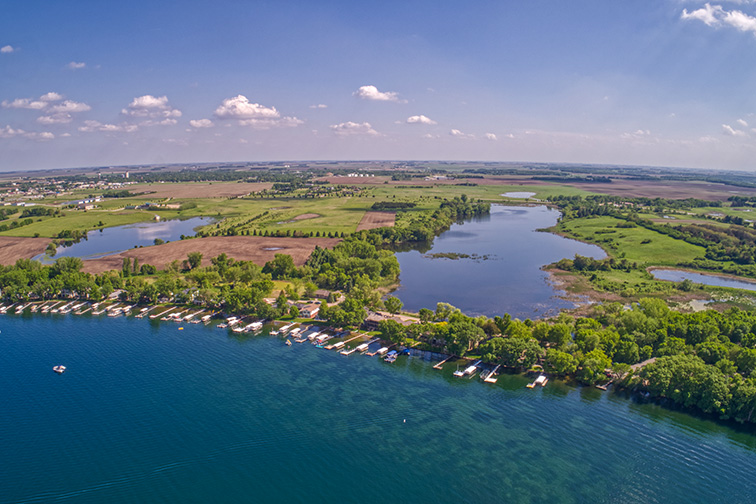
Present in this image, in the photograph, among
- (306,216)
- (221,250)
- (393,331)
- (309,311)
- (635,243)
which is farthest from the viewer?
(306,216)

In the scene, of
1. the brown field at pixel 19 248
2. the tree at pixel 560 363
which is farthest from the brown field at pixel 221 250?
the tree at pixel 560 363

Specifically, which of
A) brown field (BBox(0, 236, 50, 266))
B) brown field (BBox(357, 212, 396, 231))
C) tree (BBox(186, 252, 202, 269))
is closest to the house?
tree (BBox(186, 252, 202, 269))

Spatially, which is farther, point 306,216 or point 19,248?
point 306,216

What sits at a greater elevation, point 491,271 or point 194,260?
point 194,260

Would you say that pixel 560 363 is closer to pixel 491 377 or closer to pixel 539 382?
pixel 539 382

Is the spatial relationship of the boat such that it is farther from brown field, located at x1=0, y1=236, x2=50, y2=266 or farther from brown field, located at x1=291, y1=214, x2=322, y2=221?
brown field, located at x1=291, y1=214, x2=322, y2=221

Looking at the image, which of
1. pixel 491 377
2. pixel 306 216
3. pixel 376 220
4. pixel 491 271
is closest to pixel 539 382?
pixel 491 377

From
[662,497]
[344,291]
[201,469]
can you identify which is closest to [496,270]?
Result: [344,291]
